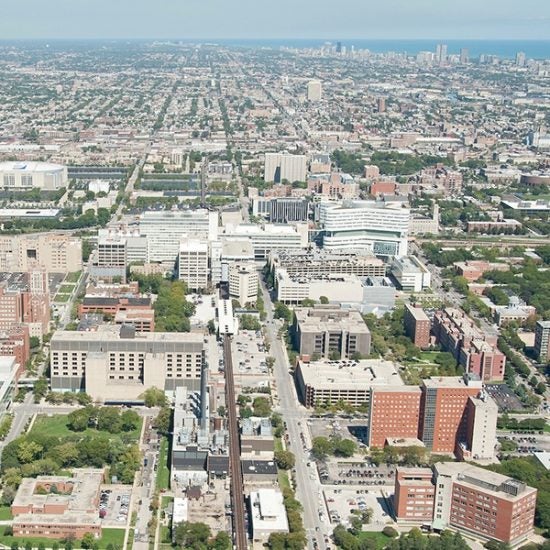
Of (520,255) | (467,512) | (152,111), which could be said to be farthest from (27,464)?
(152,111)

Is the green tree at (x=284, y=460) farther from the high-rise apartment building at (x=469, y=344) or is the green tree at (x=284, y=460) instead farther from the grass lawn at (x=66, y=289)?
the grass lawn at (x=66, y=289)

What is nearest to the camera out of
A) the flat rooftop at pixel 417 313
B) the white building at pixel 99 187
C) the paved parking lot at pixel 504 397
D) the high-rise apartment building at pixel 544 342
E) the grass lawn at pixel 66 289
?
the paved parking lot at pixel 504 397

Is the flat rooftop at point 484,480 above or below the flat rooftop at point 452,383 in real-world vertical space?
below

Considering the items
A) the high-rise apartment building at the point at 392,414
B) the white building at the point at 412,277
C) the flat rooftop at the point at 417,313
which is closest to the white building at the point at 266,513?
the high-rise apartment building at the point at 392,414

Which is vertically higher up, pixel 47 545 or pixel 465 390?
pixel 465 390

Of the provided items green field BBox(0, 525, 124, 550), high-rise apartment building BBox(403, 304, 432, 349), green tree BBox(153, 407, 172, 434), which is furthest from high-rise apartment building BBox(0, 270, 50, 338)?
high-rise apartment building BBox(403, 304, 432, 349)

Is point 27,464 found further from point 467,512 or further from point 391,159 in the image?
point 391,159

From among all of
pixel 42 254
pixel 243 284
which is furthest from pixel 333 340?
pixel 42 254
